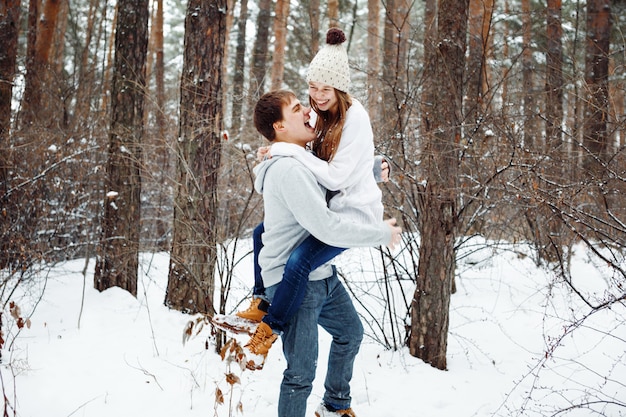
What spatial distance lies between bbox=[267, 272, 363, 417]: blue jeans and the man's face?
660 millimetres

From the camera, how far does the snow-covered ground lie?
10.2ft

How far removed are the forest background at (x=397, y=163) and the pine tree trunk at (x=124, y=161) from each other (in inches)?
0.6

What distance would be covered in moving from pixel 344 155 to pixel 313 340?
0.83 metres

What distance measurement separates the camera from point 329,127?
2.38 m

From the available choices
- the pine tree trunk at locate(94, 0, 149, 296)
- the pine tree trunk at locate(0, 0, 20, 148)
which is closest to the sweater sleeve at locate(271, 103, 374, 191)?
the pine tree trunk at locate(94, 0, 149, 296)

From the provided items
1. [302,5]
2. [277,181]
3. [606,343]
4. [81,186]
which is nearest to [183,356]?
[277,181]

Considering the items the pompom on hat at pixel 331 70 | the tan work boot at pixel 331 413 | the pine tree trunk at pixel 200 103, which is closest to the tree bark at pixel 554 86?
the pompom on hat at pixel 331 70

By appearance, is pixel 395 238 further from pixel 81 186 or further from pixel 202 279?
pixel 81 186

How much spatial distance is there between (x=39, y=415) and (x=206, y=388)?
97cm

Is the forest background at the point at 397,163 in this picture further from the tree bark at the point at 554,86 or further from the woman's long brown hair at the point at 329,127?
the woman's long brown hair at the point at 329,127

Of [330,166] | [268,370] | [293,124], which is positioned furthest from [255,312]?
[268,370]

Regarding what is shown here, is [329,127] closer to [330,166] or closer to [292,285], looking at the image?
[330,166]

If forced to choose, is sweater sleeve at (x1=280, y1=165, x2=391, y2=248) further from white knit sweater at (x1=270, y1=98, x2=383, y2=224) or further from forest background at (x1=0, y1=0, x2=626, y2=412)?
forest background at (x1=0, y1=0, x2=626, y2=412)

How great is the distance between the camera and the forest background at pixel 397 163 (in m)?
3.55
